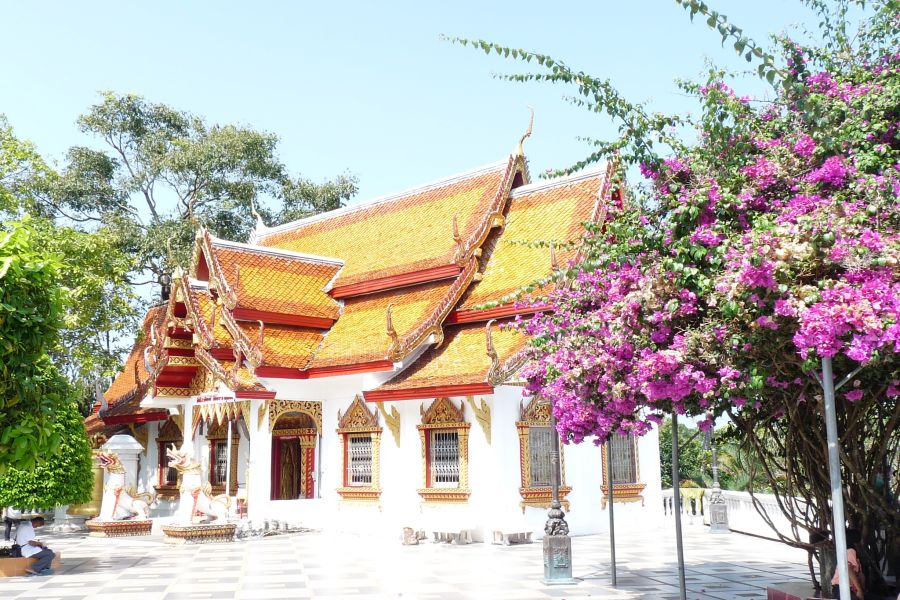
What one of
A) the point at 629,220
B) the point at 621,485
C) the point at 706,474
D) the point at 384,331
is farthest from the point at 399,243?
the point at 706,474

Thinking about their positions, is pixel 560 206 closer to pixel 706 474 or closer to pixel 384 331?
pixel 384 331

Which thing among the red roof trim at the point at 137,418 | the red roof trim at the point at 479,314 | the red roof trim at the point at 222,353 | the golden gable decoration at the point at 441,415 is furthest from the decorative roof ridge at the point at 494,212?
the red roof trim at the point at 137,418

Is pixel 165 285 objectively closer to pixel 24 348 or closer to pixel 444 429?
pixel 444 429

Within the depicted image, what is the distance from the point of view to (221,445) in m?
20.5

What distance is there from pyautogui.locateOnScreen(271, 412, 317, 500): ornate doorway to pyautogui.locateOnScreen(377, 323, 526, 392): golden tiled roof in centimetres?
321

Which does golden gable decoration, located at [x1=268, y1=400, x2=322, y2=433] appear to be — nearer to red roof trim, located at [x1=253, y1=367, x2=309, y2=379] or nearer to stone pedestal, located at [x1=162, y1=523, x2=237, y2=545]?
red roof trim, located at [x1=253, y1=367, x2=309, y2=379]

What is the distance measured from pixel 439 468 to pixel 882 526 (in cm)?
956

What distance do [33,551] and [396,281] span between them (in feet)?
29.2

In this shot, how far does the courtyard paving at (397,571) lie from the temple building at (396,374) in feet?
4.20

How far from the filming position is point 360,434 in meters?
17.5

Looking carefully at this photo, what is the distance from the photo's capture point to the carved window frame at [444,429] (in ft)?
50.9

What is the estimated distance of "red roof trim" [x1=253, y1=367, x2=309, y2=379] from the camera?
17156 millimetres

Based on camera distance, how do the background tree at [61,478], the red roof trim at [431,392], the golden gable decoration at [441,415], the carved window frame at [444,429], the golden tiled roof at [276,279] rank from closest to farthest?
the red roof trim at [431,392] → the carved window frame at [444,429] → the golden gable decoration at [441,415] → the background tree at [61,478] → the golden tiled roof at [276,279]

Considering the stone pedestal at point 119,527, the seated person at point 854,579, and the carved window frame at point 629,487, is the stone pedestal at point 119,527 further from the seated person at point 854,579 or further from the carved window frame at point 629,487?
the seated person at point 854,579
